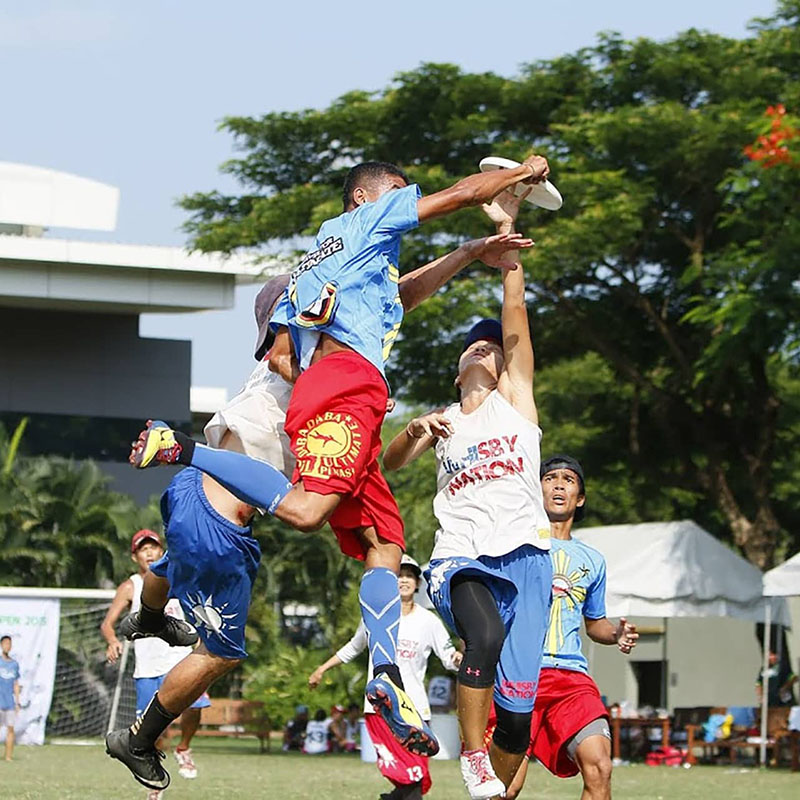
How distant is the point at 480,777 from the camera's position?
6980mm

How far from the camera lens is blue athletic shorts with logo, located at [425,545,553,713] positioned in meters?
7.53

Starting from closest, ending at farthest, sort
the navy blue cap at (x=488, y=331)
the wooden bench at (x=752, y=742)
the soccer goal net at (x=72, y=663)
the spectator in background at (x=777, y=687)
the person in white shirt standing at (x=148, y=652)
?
the navy blue cap at (x=488, y=331), the person in white shirt standing at (x=148, y=652), the wooden bench at (x=752, y=742), the spectator in background at (x=777, y=687), the soccer goal net at (x=72, y=663)

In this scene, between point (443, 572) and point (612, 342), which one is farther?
point (612, 342)

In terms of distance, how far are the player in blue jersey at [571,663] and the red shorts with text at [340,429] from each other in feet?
5.98

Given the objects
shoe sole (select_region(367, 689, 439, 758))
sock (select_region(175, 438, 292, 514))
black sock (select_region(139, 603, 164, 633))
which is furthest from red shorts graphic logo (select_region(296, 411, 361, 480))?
black sock (select_region(139, 603, 164, 633))

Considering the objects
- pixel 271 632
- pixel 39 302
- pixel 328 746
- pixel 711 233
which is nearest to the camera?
pixel 328 746

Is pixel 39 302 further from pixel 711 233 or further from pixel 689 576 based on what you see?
pixel 689 576

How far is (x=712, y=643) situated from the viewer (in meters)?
41.7

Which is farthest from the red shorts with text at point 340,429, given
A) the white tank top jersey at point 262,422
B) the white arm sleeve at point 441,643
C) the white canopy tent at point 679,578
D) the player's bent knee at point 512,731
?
the white canopy tent at point 679,578

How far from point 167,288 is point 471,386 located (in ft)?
107

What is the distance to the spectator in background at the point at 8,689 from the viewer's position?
62.5 ft

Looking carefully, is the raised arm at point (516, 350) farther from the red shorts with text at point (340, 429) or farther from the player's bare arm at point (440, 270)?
the red shorts with text at point (340, 429)

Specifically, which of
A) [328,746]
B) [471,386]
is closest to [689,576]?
[328,746]

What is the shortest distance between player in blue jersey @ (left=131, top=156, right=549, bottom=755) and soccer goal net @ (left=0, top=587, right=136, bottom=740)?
17.6m
